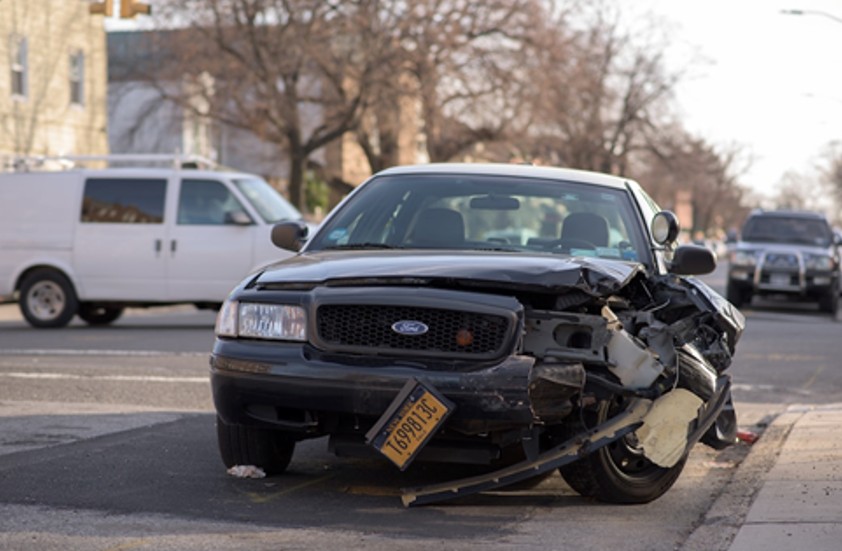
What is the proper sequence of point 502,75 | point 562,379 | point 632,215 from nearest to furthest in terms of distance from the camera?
point 562,379
point 632,215
point 502,75

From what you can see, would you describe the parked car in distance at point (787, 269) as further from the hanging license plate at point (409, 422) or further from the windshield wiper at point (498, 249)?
the hanging license plate at point (409, 422)

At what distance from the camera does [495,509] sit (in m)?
6.44

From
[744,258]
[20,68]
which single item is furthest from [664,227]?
[20,68]

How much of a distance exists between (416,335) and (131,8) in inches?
605

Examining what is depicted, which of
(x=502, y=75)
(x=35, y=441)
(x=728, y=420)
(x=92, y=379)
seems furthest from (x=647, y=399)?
(x=502, y=75)

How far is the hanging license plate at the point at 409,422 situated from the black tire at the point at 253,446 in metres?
1.02

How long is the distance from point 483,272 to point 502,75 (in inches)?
1403

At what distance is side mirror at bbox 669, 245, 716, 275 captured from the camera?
7527mm

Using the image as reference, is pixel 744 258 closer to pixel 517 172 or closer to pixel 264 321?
pixel 517 172

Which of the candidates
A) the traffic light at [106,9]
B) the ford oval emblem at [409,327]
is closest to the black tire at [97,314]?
the traffic light at [106,9]

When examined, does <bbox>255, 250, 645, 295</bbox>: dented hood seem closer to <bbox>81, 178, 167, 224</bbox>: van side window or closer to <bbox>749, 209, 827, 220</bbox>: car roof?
<bbox>81, 178, 167, 224</bbox>: van side window

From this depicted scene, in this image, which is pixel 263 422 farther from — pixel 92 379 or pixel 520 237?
pixel 92 379

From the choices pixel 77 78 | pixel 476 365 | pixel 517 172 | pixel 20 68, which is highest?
pixel 20 68

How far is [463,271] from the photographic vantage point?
6.25m
